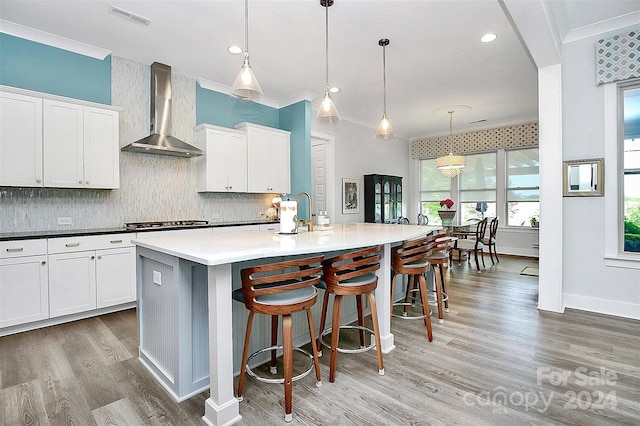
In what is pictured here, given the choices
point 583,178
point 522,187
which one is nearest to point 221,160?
point 583,178

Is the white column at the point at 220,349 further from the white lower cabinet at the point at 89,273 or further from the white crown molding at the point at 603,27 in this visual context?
the white crown molding at the point at 603,27

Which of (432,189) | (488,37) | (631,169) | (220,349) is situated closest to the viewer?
(220,349)

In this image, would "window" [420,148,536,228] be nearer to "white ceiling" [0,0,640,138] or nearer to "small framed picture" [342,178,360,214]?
"white ceiling" [0,0,640,138]

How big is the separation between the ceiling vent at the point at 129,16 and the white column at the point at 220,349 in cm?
285

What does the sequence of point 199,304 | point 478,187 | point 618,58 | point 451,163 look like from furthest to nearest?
1. point 478,187
2. point 451,163
3. point 618,58
4. point 199,304

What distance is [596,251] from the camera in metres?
3.26

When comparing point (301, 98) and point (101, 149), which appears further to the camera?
point (301, 98)

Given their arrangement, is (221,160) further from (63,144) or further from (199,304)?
(199,304)

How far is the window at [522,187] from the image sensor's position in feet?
22.3

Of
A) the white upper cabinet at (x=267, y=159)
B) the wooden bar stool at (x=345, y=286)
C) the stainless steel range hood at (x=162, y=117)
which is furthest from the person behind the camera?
the white upper cabinet at (x=267, y=159)

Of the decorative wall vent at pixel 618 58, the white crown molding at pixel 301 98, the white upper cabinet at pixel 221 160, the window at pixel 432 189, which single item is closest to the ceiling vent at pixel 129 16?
the white upper cabinet at pixel 221 160

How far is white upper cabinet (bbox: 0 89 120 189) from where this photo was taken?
296 cm

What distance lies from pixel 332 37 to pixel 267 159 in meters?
2.17

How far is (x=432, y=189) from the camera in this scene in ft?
27.0
